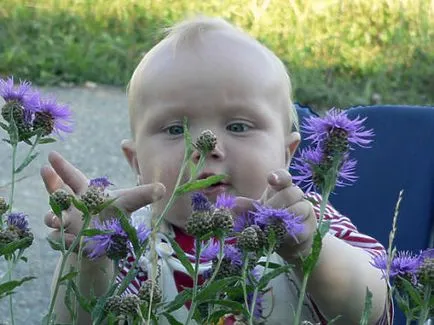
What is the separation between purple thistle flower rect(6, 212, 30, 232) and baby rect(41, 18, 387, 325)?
43 cm

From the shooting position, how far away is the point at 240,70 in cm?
175

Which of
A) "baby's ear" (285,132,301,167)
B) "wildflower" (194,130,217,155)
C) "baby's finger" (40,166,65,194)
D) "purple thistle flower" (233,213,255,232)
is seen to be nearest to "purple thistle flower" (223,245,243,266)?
"purple thistle flower" (233,213,255,232)

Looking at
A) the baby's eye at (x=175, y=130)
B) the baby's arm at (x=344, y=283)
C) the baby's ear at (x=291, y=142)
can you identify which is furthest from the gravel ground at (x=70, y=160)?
the baby's arm at (x=344, y=283)

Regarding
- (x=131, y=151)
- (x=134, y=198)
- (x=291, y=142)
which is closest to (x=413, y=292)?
(x=134, y=198)

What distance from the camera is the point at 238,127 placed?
5.66 ft

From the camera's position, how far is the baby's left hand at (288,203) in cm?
122

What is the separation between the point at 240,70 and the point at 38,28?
14.4 feet

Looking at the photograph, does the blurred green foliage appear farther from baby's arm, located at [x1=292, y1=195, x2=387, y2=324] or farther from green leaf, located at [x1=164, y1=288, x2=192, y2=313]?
green leaf, located at [x1=164, y1=288, x2=192, y2=313]

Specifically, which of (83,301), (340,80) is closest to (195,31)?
(83,301)

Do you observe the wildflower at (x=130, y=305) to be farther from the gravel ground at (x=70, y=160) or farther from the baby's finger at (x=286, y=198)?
the gravel ground at (x=70, y=160)

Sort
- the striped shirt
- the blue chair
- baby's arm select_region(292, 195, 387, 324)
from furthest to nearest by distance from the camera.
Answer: the blue chair
the striped shirt
baby's arm select_region(292, 195, 387, 324)

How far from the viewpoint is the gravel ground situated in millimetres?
3529

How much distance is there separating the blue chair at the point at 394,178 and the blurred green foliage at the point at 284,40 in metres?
2.89

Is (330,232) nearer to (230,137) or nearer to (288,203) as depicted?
(230,137)
